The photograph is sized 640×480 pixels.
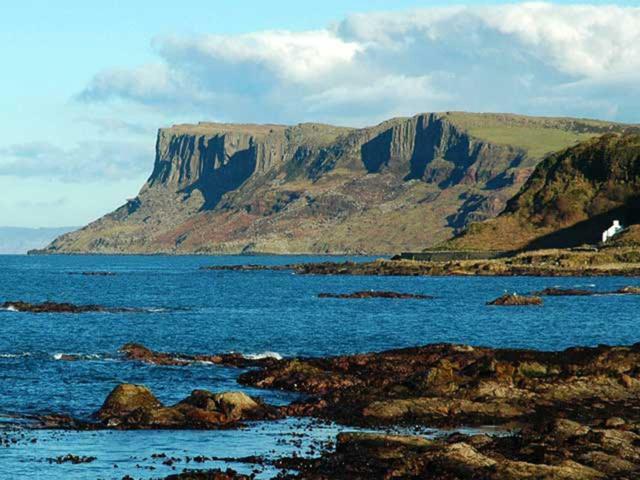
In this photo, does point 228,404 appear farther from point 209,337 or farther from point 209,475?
point 209,337

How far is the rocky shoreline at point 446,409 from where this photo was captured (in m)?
35.7

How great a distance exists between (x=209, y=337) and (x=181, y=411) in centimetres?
5007

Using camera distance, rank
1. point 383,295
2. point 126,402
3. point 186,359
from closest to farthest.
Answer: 1. point 126,402
2. point 186,359
3. point 383,295

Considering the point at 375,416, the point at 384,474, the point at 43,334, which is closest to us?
the point at 384,474

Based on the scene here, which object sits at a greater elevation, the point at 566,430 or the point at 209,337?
the point at 566,430

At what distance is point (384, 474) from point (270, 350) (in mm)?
50458

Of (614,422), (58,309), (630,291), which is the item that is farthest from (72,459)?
(630,291)

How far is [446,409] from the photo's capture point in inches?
1928

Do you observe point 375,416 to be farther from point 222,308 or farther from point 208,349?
point 222,308

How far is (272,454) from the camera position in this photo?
1577 inches

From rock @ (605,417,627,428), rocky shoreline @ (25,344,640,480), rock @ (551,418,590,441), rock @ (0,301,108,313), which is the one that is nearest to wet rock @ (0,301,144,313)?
rock @ (0,301,108,313)

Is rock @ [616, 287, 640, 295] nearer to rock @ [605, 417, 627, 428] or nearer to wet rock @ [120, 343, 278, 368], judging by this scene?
wet rock @ [120, 343, 278, 368]

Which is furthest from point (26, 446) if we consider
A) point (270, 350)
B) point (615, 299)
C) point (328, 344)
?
point (615, 299)

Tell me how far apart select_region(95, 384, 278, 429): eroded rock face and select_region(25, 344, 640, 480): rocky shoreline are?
54 millimetres
